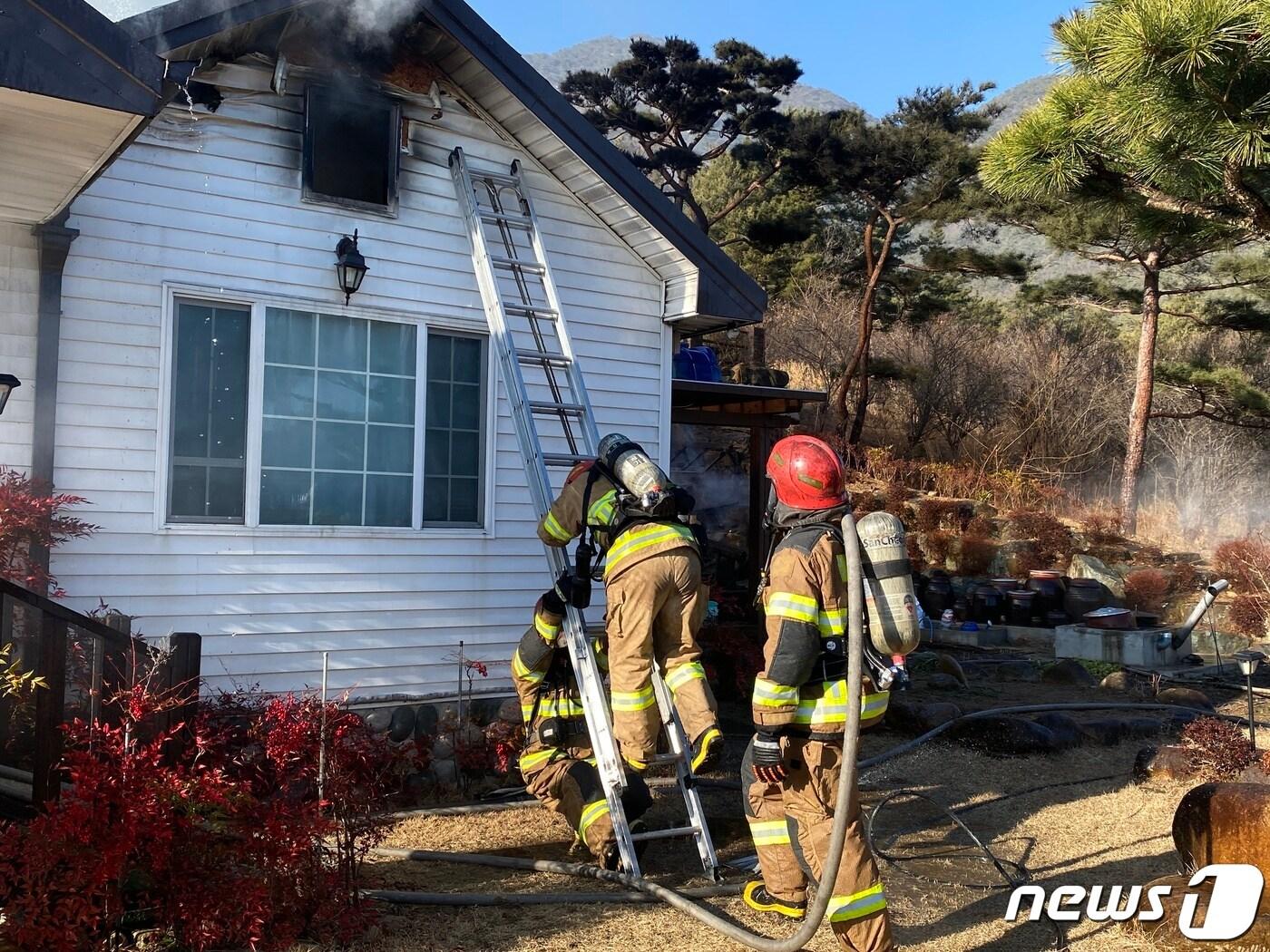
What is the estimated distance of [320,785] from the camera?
4.11 metres

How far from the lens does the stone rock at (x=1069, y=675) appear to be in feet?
37.8

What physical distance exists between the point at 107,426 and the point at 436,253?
2.48 m

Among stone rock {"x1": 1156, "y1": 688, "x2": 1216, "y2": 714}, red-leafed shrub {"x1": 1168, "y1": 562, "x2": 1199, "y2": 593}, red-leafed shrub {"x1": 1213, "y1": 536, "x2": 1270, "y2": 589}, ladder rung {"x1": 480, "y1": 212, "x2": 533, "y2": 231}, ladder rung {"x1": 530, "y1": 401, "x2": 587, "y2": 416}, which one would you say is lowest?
stone rock {"x1": 1156, "y1": 688, "x2": 1216, "y2": 714}

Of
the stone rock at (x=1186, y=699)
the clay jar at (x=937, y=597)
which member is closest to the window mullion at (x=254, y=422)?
the stone rock at (x=1186, y=699)

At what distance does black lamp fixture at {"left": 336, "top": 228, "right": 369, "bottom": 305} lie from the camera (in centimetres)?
681

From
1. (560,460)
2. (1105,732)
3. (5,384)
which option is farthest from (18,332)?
(1105,732)

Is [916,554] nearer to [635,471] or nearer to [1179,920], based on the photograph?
[635,471]

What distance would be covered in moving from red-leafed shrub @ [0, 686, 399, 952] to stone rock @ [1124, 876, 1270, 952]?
3.22 metres

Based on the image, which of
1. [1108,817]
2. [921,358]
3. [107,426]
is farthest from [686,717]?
[921,358]

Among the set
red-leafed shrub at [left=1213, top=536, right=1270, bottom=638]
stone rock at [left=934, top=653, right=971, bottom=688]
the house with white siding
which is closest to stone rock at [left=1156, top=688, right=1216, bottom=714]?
stone rock at [left=934, top=653, right=971, bottom=688]

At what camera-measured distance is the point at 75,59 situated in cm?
418

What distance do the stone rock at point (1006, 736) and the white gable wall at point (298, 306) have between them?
360 centimetres

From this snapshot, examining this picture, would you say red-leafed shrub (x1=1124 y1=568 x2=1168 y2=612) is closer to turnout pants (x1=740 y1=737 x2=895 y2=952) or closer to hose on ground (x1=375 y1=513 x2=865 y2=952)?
turnout pants (x1=740 y1=737 x2=895 y2=952)
